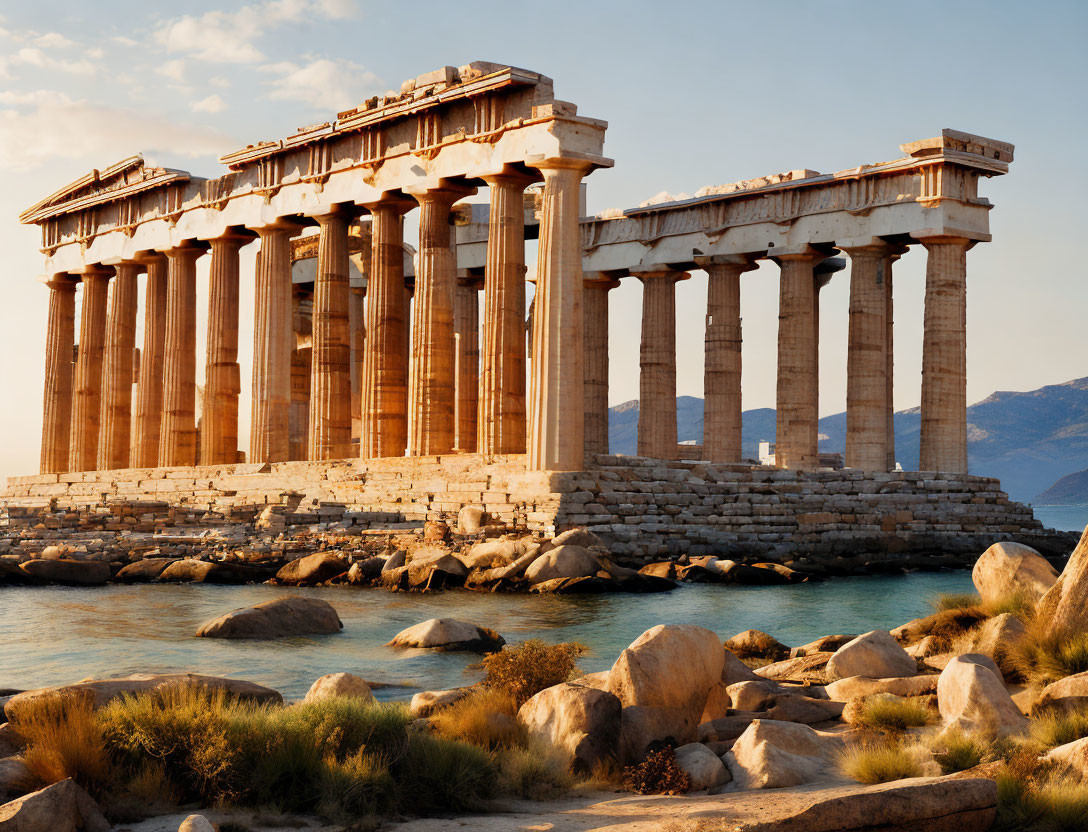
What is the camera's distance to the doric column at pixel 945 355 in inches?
1475

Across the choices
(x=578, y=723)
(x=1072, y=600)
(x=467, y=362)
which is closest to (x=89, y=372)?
(x=467, y=362)

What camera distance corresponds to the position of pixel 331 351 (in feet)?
121

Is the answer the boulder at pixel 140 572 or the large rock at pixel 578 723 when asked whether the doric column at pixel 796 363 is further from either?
the large rock at pixel 578 723

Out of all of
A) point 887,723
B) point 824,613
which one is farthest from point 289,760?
point 824,613

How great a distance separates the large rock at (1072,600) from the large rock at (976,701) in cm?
171

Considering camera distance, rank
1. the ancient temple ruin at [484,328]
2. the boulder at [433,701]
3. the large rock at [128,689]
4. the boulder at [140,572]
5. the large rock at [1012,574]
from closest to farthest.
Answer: the large rock at [128,689] → the boulder at [433,701] → the large rock at [1012,574] → the boulder at [140,572] → the ancient temple ruin at [484,328]

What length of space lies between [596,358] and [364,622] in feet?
88.9

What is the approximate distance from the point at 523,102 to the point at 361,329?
21.7 m

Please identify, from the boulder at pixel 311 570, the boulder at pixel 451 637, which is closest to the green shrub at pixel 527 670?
the boulder at pixel 451 637

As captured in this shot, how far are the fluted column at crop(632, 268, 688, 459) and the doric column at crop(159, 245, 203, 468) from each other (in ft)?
51.8

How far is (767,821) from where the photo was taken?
777 centimetres

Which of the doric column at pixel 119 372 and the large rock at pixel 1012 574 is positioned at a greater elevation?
the doric column at pixel 119 372

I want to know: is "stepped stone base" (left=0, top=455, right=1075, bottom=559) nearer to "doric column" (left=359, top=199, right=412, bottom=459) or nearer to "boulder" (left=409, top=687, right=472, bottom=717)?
"doric column" (left=359, top=199, right=412, bottom=459)

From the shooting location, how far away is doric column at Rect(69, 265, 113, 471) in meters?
48.4
